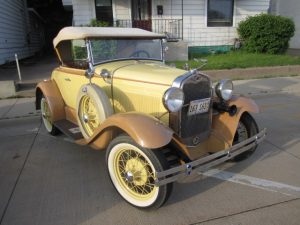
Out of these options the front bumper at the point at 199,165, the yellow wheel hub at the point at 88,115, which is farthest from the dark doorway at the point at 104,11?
the front bumper at the point at 199,165

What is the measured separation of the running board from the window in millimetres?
10893

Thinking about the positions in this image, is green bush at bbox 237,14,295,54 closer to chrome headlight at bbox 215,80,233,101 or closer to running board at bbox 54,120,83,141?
chrome headlight at bbox 215,80,233,101

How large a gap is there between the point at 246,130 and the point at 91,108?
2.01 metres

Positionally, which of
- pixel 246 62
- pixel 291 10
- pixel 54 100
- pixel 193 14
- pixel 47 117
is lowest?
pixel 47 117

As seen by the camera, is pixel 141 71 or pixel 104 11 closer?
pixel 141 71

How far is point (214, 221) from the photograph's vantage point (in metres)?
2.69

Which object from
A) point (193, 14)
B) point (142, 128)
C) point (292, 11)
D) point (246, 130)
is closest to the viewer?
point (142, 128)

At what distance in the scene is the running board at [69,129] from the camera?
4.01 meters

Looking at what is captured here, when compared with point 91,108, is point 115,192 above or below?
below

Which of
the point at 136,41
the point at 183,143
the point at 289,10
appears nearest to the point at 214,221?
the point at 183,143

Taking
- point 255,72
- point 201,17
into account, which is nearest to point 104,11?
point 201,17

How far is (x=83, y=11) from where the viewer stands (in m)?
12.5

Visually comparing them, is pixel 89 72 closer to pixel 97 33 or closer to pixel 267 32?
pixel 97 33

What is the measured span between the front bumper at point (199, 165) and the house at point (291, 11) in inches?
720
